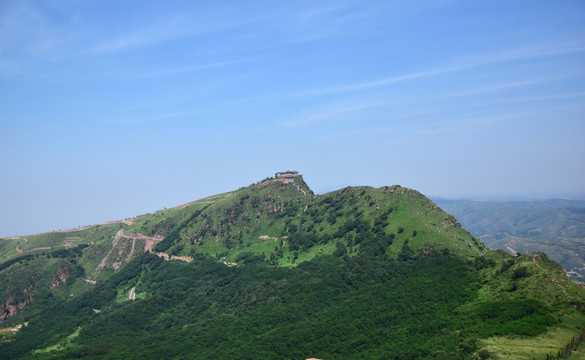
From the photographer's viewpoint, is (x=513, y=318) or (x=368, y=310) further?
(x=368, y=310)

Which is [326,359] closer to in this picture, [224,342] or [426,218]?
[224,342]

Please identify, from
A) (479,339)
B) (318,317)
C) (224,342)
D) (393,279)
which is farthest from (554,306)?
(224,342)

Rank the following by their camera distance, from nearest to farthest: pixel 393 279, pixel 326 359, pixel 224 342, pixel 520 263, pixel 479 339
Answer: pixel 479 339 → pixel 326 359 → pixel 520 263 → pixel 224 342 → pixel 393 279

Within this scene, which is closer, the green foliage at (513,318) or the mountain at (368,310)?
the green foliage at (513,318)

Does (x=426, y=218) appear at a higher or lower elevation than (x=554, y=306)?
higher

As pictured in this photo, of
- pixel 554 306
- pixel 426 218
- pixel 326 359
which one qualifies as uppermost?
pixel 426 218

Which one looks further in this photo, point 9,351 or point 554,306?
point 9,351

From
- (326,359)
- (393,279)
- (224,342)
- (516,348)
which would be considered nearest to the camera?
(516,348)

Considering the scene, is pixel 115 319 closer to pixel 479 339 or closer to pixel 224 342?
pixel 224 342

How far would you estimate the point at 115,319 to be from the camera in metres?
178

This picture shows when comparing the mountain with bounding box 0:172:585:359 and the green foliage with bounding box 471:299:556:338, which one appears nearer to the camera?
the green foliage with bounding box 471:299:556:338

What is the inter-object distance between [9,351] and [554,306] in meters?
188

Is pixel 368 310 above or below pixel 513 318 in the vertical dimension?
below

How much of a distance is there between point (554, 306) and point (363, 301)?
2167 inches
